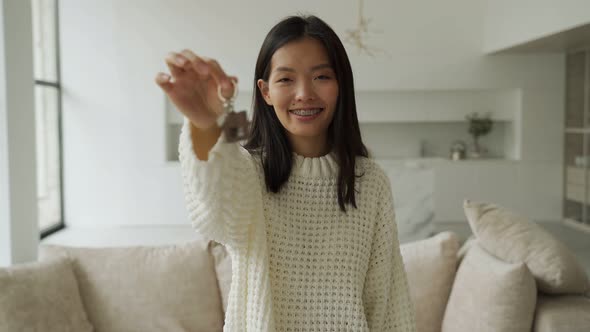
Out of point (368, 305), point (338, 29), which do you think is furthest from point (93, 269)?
point (338, 29)

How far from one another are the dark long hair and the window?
16.6ft

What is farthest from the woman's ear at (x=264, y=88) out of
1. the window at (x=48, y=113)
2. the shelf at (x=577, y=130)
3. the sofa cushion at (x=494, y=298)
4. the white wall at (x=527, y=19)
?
the shelf at (x=577, y=130)

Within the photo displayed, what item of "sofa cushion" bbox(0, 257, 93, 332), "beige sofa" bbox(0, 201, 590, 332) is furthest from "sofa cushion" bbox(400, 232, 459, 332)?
"sofa cushion" bbox(0, 257, 93, 332)

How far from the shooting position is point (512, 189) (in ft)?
21.4

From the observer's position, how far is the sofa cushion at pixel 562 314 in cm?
207

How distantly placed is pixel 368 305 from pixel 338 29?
5.50 meters

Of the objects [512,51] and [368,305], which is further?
[512,51]

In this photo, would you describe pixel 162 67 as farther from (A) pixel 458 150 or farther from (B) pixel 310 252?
(B) pixel 310 252

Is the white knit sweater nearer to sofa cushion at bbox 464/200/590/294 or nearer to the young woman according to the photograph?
the young woman

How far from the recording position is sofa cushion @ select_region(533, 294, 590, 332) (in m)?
2.07

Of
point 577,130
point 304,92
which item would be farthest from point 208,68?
point 577,130

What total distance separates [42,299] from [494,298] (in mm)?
1609

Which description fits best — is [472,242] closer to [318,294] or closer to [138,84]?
[318,294]

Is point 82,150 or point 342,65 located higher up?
point 342,65
